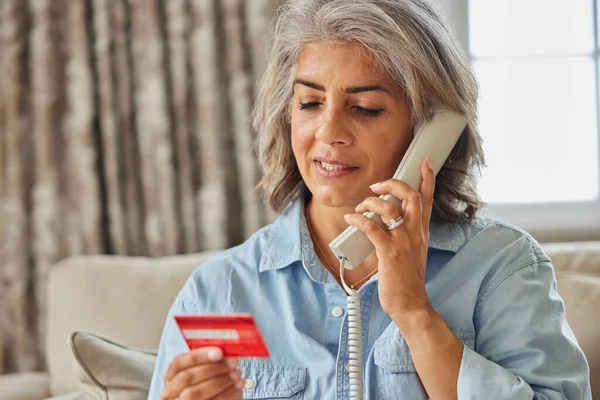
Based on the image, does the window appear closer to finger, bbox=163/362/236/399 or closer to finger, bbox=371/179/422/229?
finger, bbox=371/179/422/229

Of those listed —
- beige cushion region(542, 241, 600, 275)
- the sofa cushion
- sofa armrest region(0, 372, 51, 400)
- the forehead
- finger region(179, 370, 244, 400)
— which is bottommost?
sofa armrest region(0, 372, 51, 400)

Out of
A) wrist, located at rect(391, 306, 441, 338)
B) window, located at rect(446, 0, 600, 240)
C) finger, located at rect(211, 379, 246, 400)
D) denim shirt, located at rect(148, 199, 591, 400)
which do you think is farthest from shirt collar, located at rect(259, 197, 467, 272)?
window, located at rect(446, 0, 600, 240)

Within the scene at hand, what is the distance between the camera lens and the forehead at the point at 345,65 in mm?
1460

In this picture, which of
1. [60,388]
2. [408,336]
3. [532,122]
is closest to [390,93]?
[408,336]

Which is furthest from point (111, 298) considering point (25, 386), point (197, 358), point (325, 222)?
point (197, 358)

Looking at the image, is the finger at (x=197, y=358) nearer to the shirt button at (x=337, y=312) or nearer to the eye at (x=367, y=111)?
the shirt button at (x=337, y=312)

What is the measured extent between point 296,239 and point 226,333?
19.0 inches

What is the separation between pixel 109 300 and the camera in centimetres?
212

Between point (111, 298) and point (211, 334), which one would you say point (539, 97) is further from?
point (211, 334)

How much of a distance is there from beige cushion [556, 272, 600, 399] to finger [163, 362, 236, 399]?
2.86 feet

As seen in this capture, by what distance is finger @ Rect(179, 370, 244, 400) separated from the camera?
1218mm

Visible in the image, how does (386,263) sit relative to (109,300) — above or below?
above

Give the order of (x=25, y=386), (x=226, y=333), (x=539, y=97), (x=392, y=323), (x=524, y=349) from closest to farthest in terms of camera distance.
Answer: (x=226, y=333), (x=524, y=349), (x=392, y=323), (x=25, y=386), (x=539, y=97)

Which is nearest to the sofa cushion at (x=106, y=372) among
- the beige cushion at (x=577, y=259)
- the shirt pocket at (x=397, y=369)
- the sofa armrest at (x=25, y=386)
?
the sofa armrest at (x=25, y=386)
